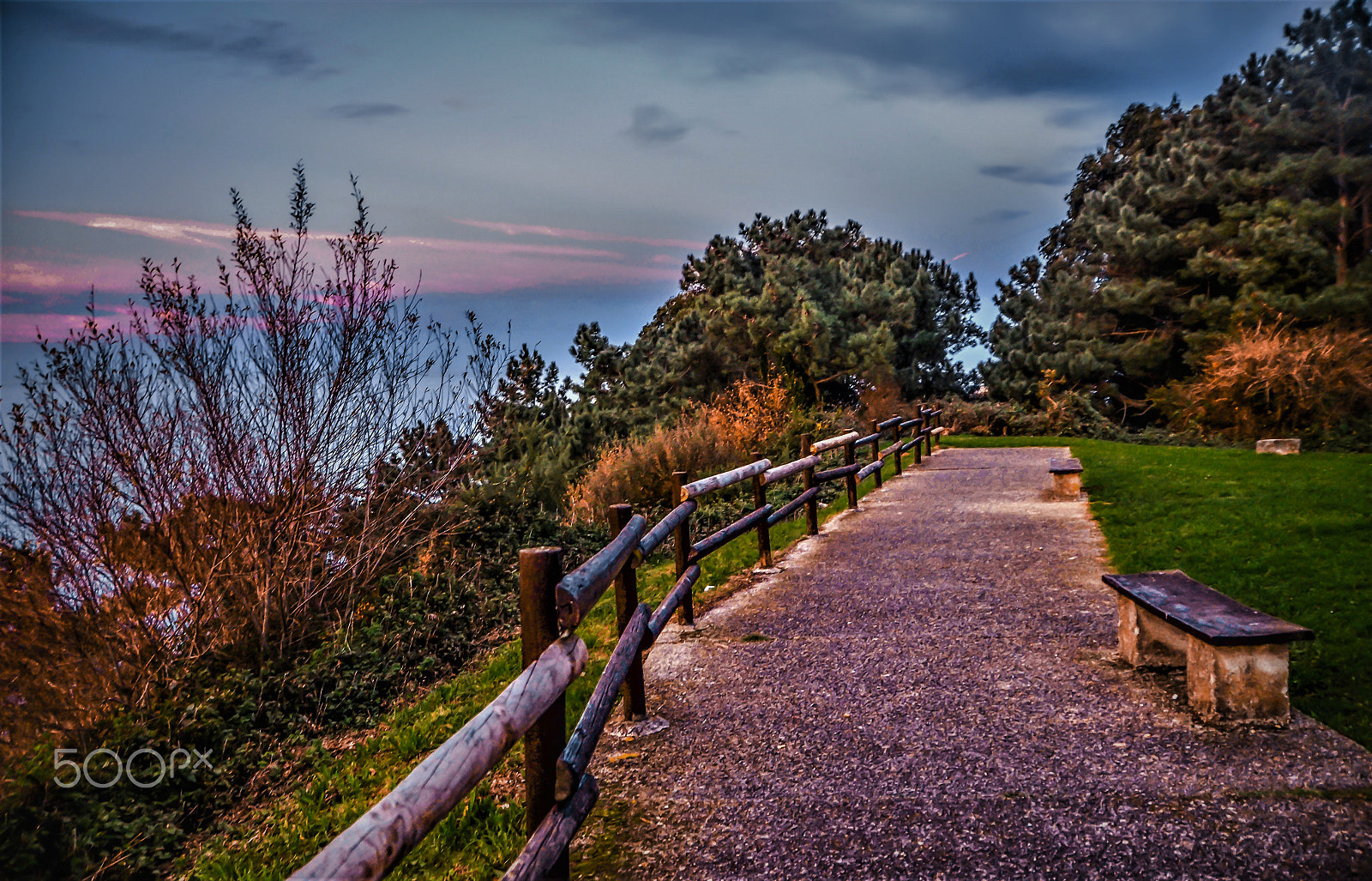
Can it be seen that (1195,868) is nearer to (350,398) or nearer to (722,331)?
(350,398)

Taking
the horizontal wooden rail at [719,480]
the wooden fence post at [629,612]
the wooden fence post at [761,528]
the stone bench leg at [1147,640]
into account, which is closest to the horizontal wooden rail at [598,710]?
the wooden fence post at [629,612]

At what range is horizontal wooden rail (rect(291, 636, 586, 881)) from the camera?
58.3 inches

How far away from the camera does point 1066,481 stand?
10297mm

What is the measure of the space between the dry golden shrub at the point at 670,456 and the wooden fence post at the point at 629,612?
16.9 feet

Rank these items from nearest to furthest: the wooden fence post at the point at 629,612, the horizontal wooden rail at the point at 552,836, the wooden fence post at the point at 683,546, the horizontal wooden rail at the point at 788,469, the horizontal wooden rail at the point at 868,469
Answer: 1. the horizontal wooden rail at the point at 552,836
2. the wooden fence post at the point at 629,612
3. the wooden fence post at the point at 683,546
4. the horizontal wooden rail at the point at 788,469
5. the horizontal wooden rail at the point at 868,469

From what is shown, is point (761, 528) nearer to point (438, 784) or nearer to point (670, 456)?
point (438, 784)

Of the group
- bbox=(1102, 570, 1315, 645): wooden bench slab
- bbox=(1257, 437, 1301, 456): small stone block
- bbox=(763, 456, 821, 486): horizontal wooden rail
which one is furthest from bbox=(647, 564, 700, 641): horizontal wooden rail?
bbox=(1257, 437, 1301, 456): small stone block

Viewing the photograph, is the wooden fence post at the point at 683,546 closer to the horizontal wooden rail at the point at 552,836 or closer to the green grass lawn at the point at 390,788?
the green grass lawn at the point at 390,788

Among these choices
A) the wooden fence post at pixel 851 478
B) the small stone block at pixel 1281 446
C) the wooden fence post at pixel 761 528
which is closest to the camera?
the wooden fence post at pixel 761 528

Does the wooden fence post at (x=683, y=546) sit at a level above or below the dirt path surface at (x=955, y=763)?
above

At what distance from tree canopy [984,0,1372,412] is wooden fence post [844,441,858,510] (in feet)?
→ 44.1

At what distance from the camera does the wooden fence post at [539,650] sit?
268cm

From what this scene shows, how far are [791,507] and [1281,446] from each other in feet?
33.9

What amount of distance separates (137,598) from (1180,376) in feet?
86.2
